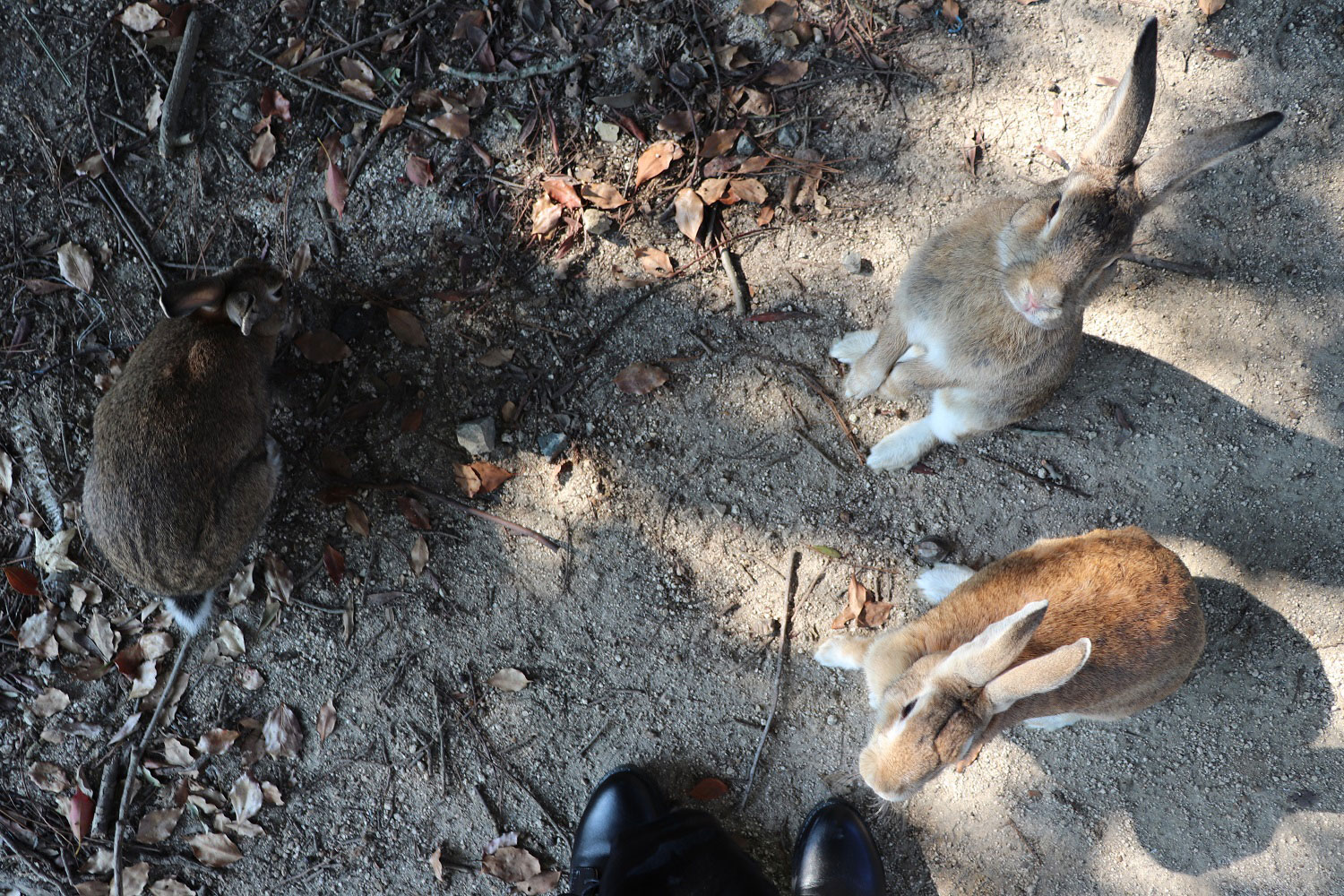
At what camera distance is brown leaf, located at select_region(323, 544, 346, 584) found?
3744mm

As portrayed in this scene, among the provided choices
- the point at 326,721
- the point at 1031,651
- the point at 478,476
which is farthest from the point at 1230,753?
the point at 326,721

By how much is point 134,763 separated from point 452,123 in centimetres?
331

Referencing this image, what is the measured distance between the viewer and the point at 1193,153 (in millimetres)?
2420

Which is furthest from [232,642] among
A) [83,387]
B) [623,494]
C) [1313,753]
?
[1313,753]

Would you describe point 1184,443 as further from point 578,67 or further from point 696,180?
point 578,67

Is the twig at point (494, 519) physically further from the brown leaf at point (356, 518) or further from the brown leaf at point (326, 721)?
the brown leaf at point (326, 721)

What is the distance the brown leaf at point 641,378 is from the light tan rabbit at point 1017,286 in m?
0.83

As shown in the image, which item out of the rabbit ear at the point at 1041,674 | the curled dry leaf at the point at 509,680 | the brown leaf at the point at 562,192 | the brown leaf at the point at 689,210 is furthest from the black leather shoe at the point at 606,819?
the brown leaf at the point at 562,192

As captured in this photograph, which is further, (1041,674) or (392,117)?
(392,117)

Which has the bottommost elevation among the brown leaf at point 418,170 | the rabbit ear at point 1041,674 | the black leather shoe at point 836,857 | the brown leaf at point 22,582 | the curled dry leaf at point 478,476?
the black leather shoe at point 836,857

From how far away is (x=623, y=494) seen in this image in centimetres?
380

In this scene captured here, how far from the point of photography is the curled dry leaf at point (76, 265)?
367 cm

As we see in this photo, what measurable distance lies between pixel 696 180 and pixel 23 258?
3.10 metres

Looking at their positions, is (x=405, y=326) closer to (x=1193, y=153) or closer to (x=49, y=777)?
(x=49, y=777)
